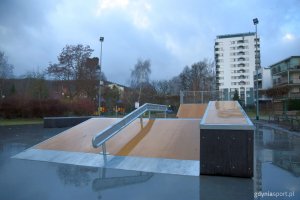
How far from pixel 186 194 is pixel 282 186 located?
2.03 metres

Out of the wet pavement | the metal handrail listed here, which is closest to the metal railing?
the metal handrail

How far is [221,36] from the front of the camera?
13088 centimetres

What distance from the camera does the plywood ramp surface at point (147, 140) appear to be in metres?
9.55

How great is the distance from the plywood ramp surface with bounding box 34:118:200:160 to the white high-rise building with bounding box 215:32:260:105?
112m

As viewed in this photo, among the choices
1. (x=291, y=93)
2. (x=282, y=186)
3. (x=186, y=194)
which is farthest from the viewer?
(x=291, y=93)

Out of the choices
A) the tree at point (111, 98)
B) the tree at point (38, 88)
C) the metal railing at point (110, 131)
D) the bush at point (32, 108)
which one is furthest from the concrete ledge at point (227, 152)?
the tree at point (111, 98)

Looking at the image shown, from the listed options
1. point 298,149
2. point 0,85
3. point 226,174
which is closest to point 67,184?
point 226,174

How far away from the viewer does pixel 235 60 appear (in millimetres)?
125188

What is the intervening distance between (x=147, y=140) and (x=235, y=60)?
11993cm

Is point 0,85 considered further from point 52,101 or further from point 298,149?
point 298,149

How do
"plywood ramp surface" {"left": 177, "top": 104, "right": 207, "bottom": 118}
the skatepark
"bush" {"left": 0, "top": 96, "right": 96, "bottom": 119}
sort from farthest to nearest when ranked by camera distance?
"bush" {"left": 0, "top": 96, "right": 96, "bottom": 119} < "plywood ramp surface" {"left": 177, "top": 104, "right": 207, "bottom": 118} < the skatepark

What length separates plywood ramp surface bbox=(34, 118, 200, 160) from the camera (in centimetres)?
955

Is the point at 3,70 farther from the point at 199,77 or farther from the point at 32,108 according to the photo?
the point at 199,77

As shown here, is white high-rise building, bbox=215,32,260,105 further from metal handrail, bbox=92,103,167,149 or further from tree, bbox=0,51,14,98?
metal handrail, bbox=92,103,167,149
